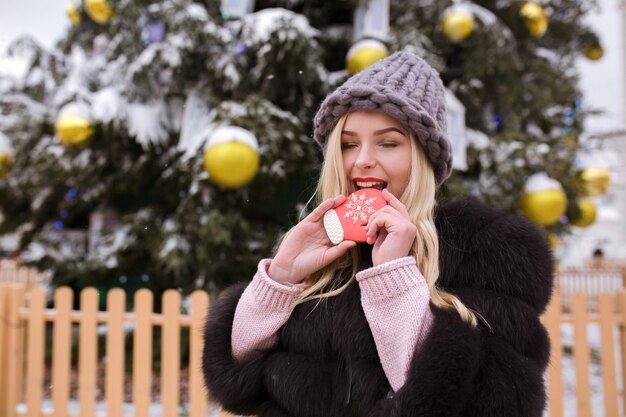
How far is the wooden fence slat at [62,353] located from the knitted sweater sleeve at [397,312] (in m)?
3.09

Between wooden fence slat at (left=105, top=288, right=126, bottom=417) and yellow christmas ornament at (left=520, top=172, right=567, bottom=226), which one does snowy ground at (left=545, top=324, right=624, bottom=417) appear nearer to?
yellow christmas ornament at (left=520, top=172, right=567, bottom=226)

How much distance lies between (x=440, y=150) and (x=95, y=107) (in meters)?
4.48

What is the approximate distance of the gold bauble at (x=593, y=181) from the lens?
5676mm

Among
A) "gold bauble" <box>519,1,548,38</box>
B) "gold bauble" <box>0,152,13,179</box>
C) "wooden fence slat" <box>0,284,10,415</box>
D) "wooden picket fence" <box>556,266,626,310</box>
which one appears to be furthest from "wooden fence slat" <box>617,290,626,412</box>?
"wooden picket fence" <box>556,266,626,310</box>

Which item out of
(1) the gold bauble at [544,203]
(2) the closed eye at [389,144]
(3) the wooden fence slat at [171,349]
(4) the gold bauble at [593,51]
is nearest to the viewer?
(2) the closed eye at [389,144]

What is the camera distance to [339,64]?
5977mm

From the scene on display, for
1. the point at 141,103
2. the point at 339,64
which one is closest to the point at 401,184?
the point at 141,103

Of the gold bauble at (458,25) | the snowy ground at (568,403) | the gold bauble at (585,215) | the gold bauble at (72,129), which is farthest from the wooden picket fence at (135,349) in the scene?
the gold bauble at (458,25)

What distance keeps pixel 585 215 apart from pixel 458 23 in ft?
9.92

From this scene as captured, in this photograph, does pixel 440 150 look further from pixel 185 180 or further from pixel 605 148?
pixel 605 148

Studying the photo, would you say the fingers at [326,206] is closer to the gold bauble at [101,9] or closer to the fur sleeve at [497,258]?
the fur sleeve at [497,258]

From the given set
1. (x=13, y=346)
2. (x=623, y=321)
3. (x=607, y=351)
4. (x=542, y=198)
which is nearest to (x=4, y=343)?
(x=13, y=346)

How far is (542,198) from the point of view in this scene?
493cm

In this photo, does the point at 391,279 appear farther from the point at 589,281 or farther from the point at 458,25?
the point at 589,281
